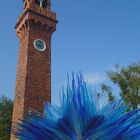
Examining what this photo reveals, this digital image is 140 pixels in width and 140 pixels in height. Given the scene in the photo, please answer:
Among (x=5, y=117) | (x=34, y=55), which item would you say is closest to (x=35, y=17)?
(x=34, y=55)

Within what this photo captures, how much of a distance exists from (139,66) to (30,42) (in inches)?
309

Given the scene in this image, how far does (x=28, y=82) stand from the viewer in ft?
69.8

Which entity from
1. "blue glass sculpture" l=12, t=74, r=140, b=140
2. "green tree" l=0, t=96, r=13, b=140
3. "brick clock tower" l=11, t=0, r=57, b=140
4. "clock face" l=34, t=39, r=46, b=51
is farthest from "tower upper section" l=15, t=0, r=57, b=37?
"blue glass sculpture" l=12, t=74, r=140, b=140

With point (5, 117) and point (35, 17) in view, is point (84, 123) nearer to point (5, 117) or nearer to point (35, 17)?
point (35, 17)

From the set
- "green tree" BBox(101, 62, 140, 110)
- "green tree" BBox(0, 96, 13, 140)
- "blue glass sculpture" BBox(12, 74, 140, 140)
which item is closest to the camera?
"blue glass sculpture" BBox(12, 74, 140, 140)

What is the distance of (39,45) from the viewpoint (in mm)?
23391

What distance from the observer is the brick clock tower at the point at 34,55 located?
68.9ft

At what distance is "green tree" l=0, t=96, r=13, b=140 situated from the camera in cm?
2995

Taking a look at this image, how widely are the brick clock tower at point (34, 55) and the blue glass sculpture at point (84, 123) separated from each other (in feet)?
60.5

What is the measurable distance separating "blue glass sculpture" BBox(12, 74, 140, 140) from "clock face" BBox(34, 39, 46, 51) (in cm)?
2156

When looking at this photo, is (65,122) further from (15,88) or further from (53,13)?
(53,13)

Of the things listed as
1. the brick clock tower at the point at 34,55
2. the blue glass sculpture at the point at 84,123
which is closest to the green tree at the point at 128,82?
the brick clock tower at the point at 34,55

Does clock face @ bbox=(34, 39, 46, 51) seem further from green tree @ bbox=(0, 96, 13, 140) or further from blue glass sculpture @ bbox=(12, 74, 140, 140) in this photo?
blue glass sculpture @ bbox=(12, 74, 140, 140)

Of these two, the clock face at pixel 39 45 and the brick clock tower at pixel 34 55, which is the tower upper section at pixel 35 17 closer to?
the brick clock tower at pixel 34 55
